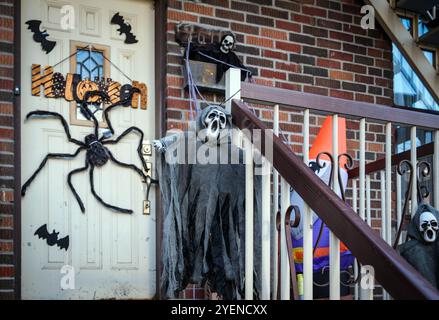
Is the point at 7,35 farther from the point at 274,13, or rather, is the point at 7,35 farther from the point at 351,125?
the point at 351,125

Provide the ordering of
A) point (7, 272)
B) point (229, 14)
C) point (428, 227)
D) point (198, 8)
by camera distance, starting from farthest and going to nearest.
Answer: point (229, 14) → point (198, 8) → point (7, 272) → point (428, 227)

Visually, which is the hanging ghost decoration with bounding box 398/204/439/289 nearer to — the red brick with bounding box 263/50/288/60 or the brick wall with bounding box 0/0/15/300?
the red brick with bounding box 263/50/288/60

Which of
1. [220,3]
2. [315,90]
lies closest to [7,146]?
[220,3]

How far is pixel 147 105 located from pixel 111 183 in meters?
0.55

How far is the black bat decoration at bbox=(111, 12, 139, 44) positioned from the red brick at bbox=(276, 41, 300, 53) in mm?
1028

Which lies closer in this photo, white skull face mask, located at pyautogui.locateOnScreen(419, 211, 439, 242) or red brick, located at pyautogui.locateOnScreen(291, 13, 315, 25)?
white skull face mask, located at pyautogui.locateOnScreen(419, 211, 439, 242)

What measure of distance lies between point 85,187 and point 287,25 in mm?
1825

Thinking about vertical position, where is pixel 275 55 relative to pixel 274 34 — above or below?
below

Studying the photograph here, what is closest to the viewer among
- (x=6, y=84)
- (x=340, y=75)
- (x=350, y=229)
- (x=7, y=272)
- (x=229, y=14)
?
(x=350, y=229)

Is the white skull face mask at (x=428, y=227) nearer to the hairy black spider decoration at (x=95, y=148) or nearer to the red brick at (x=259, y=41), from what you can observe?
the hairy black spider decoration at (x=95, y=148)

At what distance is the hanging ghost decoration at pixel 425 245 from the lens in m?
2.37

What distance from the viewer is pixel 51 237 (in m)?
3.38

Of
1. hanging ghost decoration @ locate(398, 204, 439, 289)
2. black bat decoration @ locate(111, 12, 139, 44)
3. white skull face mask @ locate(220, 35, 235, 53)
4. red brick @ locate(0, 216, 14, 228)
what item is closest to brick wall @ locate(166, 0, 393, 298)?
white skull face mask @ locate(220, 35, 235, 53)

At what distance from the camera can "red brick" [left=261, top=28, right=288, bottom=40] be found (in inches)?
158
